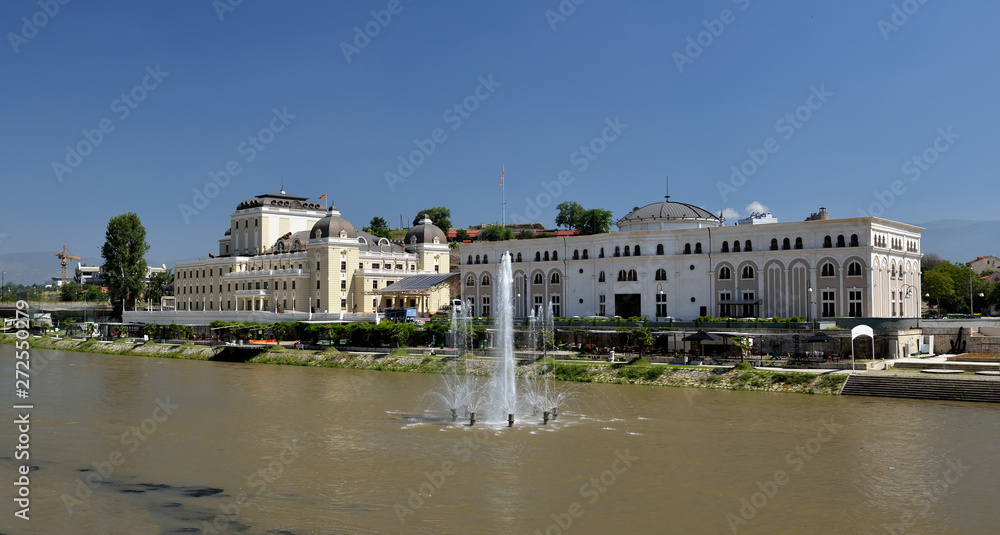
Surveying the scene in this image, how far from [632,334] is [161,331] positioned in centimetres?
5894

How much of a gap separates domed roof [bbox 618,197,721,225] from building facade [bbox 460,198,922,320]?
5.7 inches

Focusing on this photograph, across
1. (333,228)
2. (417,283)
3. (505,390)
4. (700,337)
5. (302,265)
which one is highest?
(333,228)

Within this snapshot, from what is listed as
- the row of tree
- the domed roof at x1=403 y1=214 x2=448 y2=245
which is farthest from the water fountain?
the row of tree

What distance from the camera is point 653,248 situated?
73.6 meters

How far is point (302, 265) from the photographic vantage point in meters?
105

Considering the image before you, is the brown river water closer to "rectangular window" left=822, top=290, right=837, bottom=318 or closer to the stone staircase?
the stone staircase

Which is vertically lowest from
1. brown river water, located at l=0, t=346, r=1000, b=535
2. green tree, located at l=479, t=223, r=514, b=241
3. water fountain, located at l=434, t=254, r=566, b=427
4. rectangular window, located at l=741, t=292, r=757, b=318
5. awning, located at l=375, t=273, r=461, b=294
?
brown river water, located at l=0, t=346, r=1000, b=535

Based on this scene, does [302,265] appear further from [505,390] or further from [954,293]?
[954,293]

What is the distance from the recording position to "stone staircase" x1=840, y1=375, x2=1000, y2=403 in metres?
40.8

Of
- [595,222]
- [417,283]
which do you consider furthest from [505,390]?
[595,222]

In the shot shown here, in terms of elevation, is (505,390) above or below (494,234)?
below

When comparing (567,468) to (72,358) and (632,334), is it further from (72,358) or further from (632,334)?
(72,358)

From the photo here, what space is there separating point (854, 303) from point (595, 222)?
3074 inches

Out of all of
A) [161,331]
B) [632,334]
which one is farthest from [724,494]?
[161,331]
